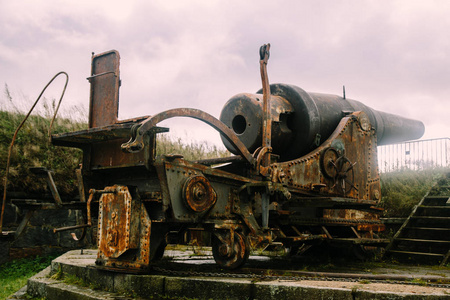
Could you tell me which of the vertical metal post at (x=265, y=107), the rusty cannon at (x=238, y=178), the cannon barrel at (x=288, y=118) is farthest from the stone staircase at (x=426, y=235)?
the vertical metal post at (x=265, y=107)

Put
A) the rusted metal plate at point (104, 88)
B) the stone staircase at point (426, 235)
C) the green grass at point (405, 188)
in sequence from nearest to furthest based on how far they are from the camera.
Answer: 1. the rusted metal plate at point (104, 88)
2. the stone staircase at point (426, 235)
3. the green grass at point (405, 188)

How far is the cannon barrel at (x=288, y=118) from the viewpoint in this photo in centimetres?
629

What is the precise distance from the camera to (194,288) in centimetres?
435

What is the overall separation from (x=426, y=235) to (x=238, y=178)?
4.13 metres

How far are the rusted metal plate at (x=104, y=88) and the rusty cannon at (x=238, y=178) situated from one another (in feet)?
0.04

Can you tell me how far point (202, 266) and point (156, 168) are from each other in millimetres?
1597

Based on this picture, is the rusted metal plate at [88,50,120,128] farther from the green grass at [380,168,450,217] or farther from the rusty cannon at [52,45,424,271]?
the green grass at [380,168,450,217]

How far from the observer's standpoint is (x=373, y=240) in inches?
263

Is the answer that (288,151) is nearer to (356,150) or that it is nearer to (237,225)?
(356,150)

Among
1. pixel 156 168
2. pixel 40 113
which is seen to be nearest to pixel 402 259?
pixel 156 168

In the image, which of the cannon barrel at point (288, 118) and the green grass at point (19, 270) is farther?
the green grass at point (19, 270)

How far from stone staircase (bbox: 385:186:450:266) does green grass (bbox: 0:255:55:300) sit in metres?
6.05

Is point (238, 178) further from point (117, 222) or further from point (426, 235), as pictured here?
point (426, 235)

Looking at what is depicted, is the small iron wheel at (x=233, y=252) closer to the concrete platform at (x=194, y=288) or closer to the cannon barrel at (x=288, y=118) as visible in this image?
the concrete platform at (x=194, y=288)
